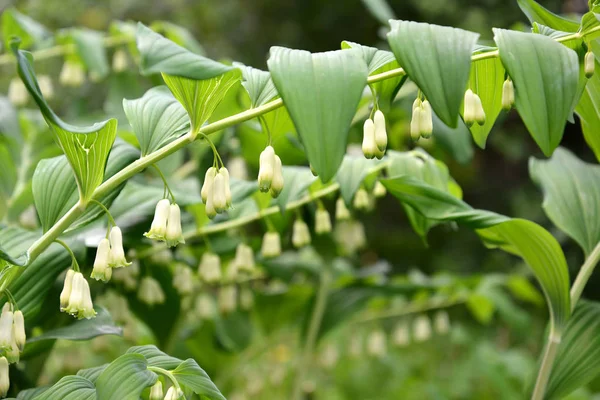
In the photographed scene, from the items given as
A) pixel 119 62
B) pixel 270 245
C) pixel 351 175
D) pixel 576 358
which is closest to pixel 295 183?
pixel 351 175

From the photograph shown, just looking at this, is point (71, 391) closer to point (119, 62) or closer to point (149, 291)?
point (149, 291)

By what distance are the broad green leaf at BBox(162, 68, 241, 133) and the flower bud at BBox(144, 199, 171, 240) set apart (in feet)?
0.39

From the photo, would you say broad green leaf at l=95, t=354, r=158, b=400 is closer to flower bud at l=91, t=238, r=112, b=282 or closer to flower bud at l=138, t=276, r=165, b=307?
flower bud at l=91, t=238, r=112, b=282

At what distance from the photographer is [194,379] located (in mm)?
772

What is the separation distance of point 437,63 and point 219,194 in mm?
316

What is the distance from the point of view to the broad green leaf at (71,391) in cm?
76

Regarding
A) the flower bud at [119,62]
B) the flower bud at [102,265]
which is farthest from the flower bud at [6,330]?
the flower bud at [119,62]

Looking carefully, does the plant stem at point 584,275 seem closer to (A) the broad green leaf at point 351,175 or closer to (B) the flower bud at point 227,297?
(A) the broad green leaf at point 351,175

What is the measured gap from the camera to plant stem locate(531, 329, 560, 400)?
1.08 m

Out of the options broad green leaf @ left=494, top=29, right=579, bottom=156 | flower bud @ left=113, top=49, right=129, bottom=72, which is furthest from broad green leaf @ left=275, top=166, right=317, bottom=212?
flower bud @ left=113, top=49, right=129, bottom=72

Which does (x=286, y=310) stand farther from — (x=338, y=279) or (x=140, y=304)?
(x=140, y=304)

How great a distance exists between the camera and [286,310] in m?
1.83

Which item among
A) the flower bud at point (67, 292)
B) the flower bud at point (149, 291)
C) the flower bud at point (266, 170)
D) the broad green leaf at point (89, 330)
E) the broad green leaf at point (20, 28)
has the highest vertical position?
the broad green leaf at point (20, 28)

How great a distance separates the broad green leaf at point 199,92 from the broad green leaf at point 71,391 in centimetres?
35
